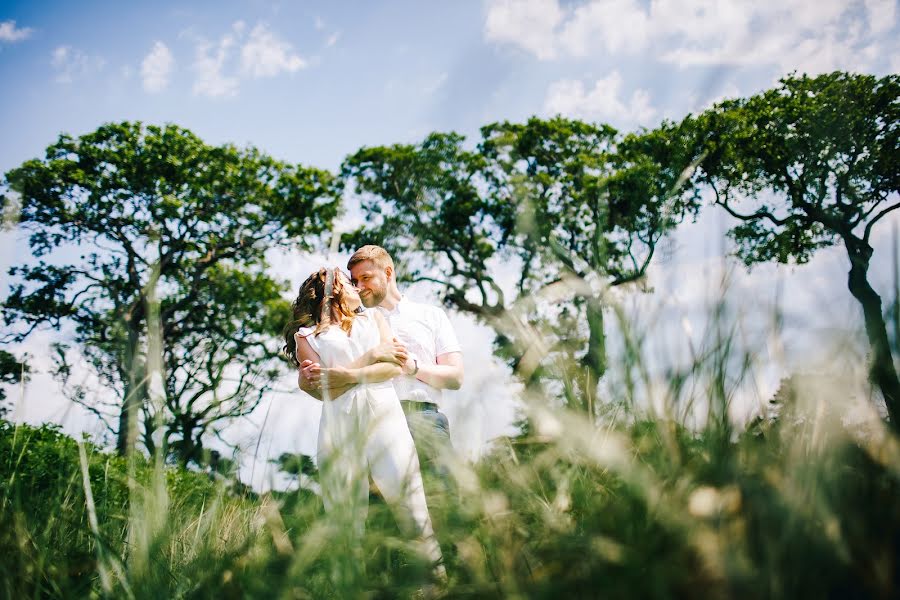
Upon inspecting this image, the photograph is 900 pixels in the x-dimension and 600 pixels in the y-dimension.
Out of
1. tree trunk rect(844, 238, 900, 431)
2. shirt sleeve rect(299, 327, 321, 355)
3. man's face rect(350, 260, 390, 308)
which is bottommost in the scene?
tree trunk rect(844, 238, 900, 431)

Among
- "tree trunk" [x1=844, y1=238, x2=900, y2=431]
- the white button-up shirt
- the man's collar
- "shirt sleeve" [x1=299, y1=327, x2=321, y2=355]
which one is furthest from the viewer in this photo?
the man's collar

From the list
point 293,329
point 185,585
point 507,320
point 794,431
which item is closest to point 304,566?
point 185,585

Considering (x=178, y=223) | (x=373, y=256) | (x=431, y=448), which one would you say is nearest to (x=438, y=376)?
(x=373, y=256)

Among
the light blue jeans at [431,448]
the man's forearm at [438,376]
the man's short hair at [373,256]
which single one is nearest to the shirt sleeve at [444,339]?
the man's forearm at [438,376]

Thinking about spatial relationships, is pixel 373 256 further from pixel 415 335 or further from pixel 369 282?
pixel 415 335

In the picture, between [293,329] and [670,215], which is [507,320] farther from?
[293,329]

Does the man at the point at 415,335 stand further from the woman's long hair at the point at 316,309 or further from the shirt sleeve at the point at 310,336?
the woman's long hair at the point at 316,309

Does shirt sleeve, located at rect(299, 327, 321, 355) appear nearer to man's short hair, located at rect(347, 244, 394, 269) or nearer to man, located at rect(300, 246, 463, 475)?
man, located at rect(300, 246, 463, 475)

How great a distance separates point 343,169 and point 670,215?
19.9 metres

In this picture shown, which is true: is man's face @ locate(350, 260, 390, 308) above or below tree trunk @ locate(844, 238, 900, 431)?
above

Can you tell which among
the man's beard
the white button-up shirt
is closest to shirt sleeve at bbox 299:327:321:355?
the man's beard

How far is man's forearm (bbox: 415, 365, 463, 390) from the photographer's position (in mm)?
3104

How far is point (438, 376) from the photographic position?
3.12m

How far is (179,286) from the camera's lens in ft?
57.3
